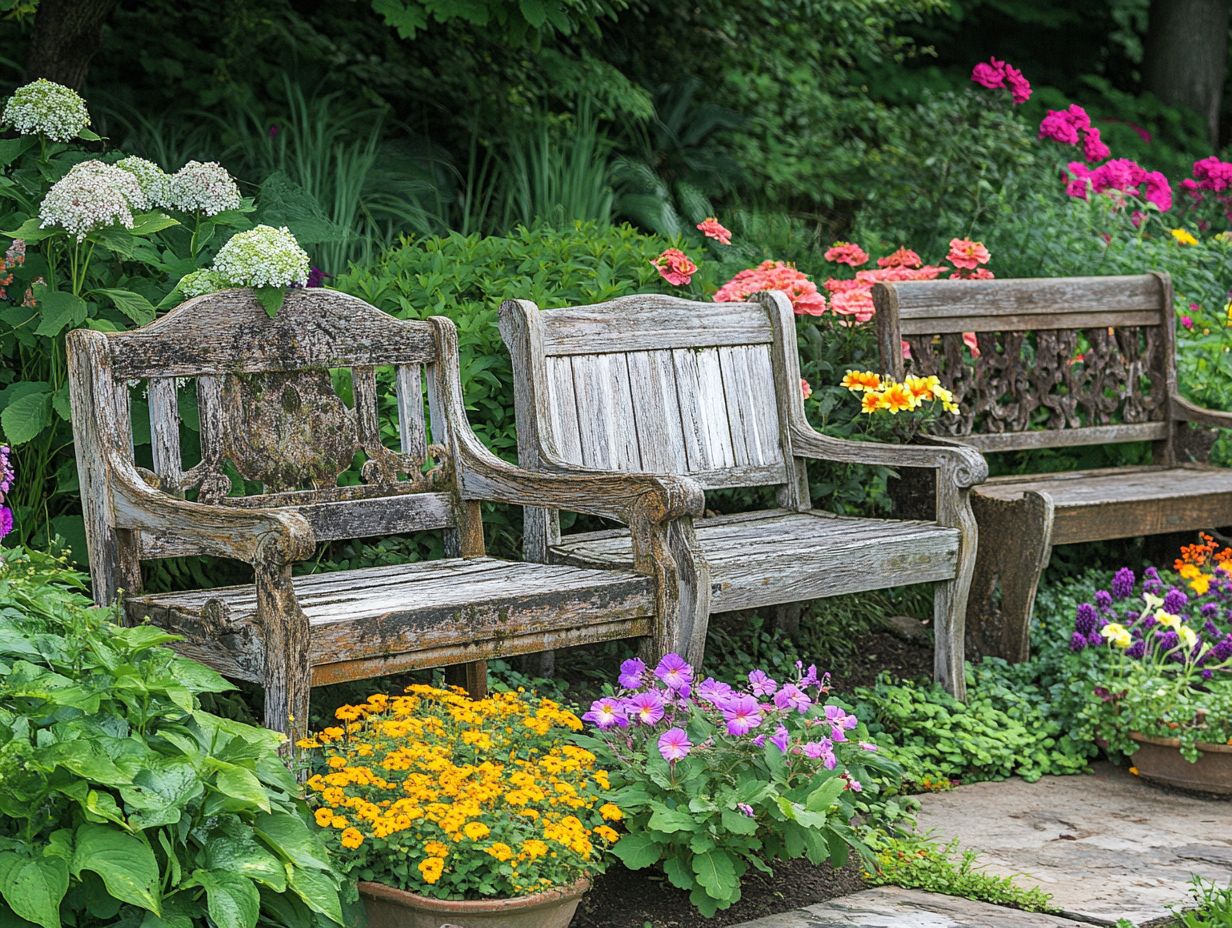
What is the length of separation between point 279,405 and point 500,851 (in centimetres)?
146

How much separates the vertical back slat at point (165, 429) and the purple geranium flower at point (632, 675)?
112cm

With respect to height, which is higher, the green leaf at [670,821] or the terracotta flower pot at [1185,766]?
the green leaf at [670,821]

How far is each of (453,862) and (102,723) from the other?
0.66 m

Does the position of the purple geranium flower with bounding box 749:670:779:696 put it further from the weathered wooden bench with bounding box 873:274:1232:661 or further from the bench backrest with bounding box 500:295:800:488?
the weathered wooden bench with bounding box 873:274:1232:661

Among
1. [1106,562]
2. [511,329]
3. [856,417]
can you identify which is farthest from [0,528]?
[1106,562]

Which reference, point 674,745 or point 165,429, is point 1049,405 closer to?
point 674,745

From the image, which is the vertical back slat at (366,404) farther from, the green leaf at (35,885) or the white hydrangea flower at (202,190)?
the green leaf at (35,885)

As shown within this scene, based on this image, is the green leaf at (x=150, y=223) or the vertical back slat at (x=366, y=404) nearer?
the green leaf at (x=150, y=223)

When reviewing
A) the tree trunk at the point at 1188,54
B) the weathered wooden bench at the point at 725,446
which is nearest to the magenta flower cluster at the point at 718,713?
the weathered wooden bench at the point at 725,446

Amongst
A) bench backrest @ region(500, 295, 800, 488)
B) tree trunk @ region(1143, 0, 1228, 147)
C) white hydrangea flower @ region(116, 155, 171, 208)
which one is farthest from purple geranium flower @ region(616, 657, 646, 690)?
tree trunk @ region(1143, 0, 1228, 147)

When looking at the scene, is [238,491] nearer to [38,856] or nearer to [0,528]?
[0,528]

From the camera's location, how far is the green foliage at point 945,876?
3342 mm

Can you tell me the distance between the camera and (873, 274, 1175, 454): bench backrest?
17.3 feet

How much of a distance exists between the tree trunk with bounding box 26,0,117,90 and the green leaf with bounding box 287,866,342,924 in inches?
154
